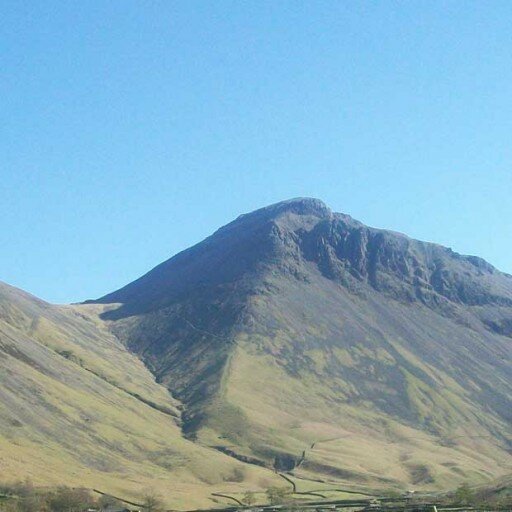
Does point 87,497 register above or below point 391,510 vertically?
below

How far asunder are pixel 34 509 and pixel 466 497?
301 ft

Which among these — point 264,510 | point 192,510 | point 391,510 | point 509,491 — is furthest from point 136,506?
point 509,491

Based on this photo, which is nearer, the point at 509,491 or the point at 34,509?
the point at 34,509

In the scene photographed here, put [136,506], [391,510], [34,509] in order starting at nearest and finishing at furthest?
[391,510] → [34,509] → [136,506]

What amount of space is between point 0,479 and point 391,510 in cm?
9861

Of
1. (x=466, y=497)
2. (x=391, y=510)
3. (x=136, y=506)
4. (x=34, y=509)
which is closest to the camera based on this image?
(x=391, y=510)

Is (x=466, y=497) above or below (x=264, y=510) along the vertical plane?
above

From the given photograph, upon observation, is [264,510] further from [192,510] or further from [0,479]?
[0,479]

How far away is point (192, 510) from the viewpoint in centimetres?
19650

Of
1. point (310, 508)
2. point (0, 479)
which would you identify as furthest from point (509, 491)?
point (0, 479)

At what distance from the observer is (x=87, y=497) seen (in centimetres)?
18138

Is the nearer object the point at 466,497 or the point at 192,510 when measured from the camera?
the point at 466,497

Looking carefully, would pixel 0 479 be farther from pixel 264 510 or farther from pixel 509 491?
pixel 509 491

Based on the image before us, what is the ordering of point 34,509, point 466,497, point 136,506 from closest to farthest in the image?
point 34,509 < point 466,497 < point 136,506
